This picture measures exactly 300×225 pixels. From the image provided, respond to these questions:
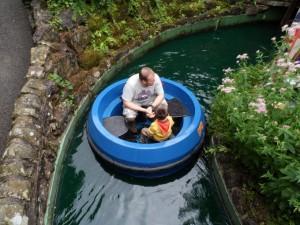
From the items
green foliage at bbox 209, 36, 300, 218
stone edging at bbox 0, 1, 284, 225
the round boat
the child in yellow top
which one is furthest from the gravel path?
green foliage at bbox 209, 36, 300, 218

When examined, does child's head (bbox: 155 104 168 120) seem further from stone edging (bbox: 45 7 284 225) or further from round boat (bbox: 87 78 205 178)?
stone edging (bbox: 45 7 284 225)

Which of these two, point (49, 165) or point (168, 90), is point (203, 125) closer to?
point (168, 90)

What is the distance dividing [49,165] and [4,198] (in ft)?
4.08

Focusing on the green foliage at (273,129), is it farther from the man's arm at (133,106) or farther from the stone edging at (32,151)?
the stone edging at (32,151)

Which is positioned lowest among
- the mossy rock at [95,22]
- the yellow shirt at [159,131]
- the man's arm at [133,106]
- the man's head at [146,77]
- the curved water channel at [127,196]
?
the curved water channel at [127,196]

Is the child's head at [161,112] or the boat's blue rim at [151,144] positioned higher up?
the child's head at [161,112]

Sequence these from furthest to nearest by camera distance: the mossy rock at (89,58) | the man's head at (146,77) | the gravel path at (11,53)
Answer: the mossy rock at (89,58) < the gravel path at (11,53) < the man's head at (146,77)

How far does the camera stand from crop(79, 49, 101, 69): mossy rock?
7242 millimetres

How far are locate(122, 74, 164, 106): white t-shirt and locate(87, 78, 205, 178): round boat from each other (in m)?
0.55

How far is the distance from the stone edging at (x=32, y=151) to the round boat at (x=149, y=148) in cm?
66

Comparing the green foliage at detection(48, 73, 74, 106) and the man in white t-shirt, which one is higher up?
the man in white t-shirt

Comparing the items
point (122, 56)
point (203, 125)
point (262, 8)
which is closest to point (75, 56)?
point (122, 56)

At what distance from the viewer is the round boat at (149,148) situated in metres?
5.57

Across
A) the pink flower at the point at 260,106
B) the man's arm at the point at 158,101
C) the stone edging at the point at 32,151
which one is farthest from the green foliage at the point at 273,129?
the stone edging at the point at 32,151
